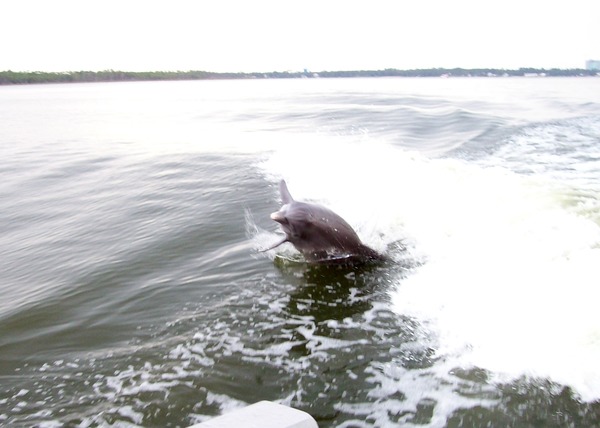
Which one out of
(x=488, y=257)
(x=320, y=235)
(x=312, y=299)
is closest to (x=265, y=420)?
(x=312, y=299)

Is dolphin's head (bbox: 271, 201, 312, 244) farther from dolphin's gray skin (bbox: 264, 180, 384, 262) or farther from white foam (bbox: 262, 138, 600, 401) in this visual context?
white foam (bbox: 262, 138, 600, 401)

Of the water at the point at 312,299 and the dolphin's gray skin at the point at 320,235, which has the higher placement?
the dolphin's gray skin at the point at 320,235

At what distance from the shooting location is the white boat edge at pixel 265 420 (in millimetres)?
3092

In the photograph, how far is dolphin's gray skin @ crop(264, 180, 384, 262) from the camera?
23.4 ft

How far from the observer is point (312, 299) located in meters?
6.23

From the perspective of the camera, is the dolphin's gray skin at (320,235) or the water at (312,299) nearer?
the water at (312,299)

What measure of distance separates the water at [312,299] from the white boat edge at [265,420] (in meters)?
0.96

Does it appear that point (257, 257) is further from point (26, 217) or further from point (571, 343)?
point (26, 217)

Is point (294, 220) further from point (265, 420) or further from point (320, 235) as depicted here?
point (265, 420)

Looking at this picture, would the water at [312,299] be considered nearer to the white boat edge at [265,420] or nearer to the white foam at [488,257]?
the white foam at [488,257]

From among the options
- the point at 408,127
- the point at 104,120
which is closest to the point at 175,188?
the point at 408,127

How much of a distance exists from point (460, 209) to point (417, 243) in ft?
5.79

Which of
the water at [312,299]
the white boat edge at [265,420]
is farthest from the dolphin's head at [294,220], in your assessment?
the white boat edge at [265,420]

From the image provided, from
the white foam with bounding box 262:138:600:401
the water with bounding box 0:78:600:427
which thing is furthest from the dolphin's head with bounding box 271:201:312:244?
the white foam with bounding box 262:138:600:401
